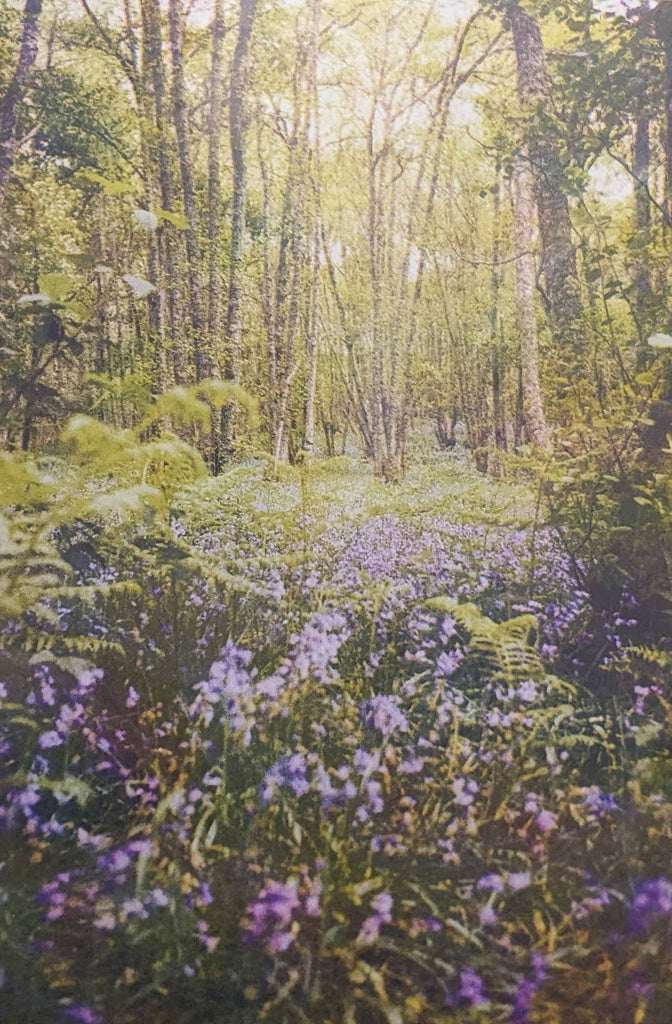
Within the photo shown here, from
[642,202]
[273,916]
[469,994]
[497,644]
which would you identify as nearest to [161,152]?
[642,202]

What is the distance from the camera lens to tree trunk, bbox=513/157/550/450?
6.30ft

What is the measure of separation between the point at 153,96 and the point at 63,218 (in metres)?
0.40

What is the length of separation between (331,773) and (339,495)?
27.7 inches

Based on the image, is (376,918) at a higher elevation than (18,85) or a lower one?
lower

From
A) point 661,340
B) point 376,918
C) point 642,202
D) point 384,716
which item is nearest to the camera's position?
point 376,918

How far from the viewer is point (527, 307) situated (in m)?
1.95

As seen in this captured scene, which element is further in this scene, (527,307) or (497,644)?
(527,307)

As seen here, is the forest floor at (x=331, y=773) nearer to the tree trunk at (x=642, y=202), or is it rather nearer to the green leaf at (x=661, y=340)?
the green leaf at (x=661, y=340)

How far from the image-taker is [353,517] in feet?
6.02

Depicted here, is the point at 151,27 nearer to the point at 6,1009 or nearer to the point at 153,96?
the point at 153,96

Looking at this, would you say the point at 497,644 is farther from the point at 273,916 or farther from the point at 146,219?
the point at 146,219

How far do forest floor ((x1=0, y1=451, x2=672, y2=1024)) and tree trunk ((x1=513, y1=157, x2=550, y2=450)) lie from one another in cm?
19

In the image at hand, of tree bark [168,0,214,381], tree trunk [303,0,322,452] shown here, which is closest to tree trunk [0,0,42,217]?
tree bark [168,0,214,381]

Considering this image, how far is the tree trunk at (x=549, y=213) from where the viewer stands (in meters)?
1.95
